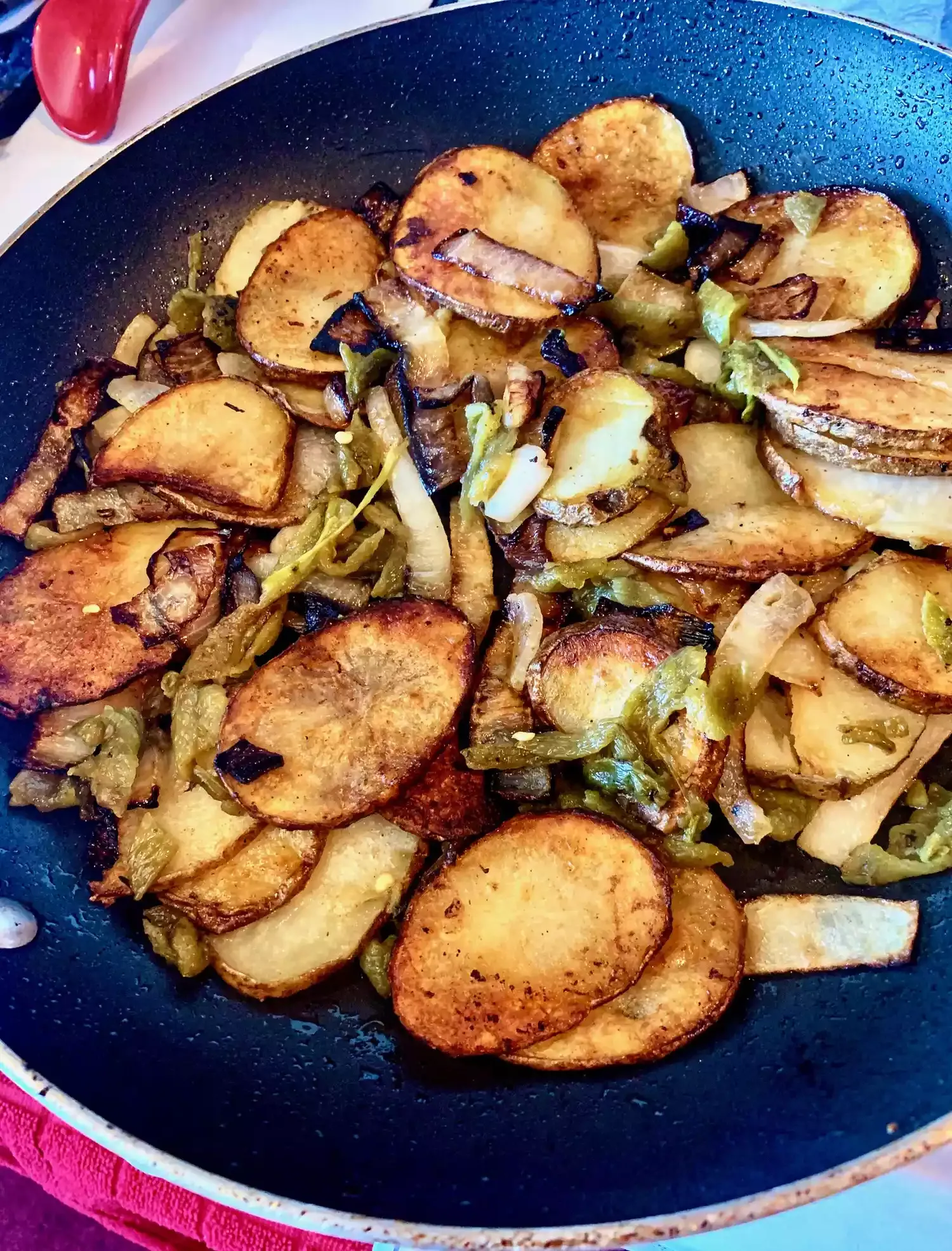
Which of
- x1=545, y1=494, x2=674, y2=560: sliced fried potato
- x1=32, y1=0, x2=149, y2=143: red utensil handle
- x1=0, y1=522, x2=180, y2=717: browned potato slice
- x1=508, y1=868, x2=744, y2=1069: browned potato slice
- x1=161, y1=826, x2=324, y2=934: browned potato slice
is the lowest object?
x1=508, y1=868, x2=744, y2=1069: browned potato slice

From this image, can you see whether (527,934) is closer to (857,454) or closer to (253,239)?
Answer: (857,454)

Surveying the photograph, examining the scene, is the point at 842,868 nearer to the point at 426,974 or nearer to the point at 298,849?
the point at 426,974

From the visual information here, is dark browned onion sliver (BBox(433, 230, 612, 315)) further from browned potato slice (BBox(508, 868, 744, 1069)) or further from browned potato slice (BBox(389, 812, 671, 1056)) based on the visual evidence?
browned potato slice (BBox(508, 868, 744, 1069))

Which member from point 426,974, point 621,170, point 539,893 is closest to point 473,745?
point 539,893

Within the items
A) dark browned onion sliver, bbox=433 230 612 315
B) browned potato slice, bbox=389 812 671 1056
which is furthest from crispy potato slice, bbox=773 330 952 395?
browned potato slice, bbox=389 812 671 1056

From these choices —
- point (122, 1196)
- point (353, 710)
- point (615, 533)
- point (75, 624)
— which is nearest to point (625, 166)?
point (615, 533)

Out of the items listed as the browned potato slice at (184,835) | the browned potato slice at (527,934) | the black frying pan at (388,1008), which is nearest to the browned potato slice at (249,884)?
the browned potato slice at (184,835)
